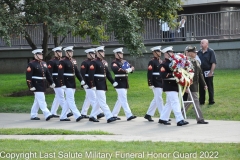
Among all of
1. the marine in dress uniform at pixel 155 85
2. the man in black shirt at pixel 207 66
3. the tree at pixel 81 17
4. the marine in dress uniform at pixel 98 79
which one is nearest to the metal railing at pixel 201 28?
the tree at pixel 81 17

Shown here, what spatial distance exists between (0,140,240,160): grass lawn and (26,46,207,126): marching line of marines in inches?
141

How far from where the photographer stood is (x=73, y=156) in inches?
407

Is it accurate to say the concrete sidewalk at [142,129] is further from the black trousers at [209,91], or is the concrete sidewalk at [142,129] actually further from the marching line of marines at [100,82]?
the black trousers at [209,91]

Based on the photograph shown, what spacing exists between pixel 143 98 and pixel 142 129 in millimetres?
5417

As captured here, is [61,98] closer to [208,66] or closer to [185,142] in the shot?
[208,66]

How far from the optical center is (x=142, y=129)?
1446 centimetres

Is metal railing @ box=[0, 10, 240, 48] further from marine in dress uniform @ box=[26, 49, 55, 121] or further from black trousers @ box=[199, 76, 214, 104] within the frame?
marine in dress uniform @ box=[26, 49, 55, 121]

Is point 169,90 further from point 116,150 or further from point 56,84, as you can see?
point 116,150

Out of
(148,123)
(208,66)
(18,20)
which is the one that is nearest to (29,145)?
(148,123)

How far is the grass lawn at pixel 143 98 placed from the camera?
16656 mm

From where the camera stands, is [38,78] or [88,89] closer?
[88,89]

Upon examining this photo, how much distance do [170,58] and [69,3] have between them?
7.35 meters

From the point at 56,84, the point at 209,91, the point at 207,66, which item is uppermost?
the point at 207,66

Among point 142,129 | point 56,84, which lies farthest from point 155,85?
point 56,84
